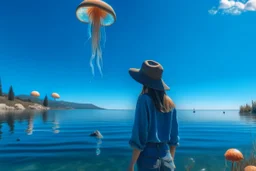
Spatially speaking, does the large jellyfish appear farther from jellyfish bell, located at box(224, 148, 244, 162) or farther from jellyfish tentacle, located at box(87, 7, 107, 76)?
jellyfish bell, located at box(224, 148, 244, 162)

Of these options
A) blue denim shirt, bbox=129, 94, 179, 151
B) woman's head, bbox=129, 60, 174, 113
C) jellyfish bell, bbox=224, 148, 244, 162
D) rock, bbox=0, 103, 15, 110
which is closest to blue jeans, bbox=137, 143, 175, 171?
blue denim shirt, bbox=129, 94, 179, 151

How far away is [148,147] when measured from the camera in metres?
2.90

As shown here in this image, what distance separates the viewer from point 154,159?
9.34 feet

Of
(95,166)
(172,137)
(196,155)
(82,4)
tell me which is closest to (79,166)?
(95,166)

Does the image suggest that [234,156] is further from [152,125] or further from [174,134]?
[152,125]

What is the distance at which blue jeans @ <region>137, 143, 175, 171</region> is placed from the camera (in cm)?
283

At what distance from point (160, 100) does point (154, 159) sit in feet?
2.63

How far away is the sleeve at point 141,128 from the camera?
275 centimetres

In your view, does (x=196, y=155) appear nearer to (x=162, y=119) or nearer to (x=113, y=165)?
(x=113, y=165)

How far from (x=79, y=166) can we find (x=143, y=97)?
1054 cm

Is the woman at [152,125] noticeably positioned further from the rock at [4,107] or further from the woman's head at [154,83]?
the rock at [4,107]

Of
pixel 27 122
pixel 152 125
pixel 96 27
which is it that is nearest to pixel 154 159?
pixel 152 125

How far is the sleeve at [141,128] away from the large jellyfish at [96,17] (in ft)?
3.87

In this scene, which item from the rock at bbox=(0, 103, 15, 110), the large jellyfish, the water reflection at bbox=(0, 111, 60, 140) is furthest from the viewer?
the rock at bbox=(0, 103, 15, 110)
